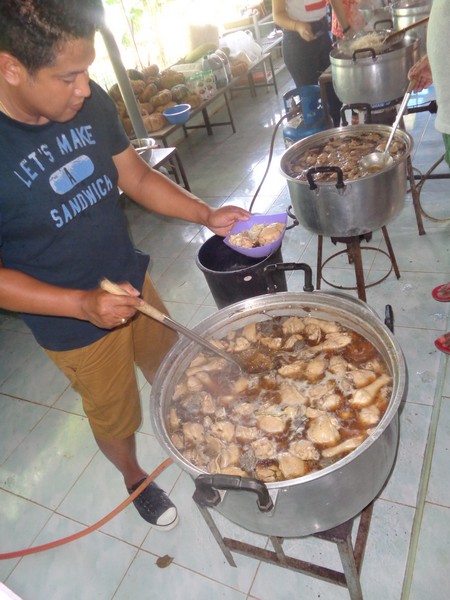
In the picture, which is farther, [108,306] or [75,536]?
[75,536]

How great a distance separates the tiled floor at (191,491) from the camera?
175 cm

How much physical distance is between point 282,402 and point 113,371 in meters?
0.69

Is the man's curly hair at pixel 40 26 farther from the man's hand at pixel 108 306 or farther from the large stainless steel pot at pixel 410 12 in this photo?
the large stainless steel pot at pixel 410 12

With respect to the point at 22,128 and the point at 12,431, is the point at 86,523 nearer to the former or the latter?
the point at 12,431

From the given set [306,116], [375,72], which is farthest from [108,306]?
[306,116]

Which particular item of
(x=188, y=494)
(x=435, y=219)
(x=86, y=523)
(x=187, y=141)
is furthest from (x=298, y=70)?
(x=86, y=523)

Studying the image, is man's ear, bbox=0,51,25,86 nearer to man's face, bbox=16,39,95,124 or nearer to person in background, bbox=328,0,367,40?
man's face, bbox=16,39,95,124

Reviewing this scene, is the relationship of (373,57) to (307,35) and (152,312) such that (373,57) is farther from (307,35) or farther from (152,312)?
(152,312)

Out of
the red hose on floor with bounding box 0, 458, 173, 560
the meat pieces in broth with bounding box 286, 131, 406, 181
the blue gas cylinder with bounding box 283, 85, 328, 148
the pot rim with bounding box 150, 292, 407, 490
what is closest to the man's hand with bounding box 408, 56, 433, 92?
the meat pieces in broth with bounding box 286, 131, 406, 181

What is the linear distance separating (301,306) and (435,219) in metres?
2.22

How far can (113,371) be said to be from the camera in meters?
1.65

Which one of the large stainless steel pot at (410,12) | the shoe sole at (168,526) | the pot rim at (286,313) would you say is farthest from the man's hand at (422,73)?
the shoe sole at (168,526)

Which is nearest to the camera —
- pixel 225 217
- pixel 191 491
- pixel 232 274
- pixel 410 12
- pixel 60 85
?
pixel 60 85

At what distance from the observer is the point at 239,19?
25.5 ft
